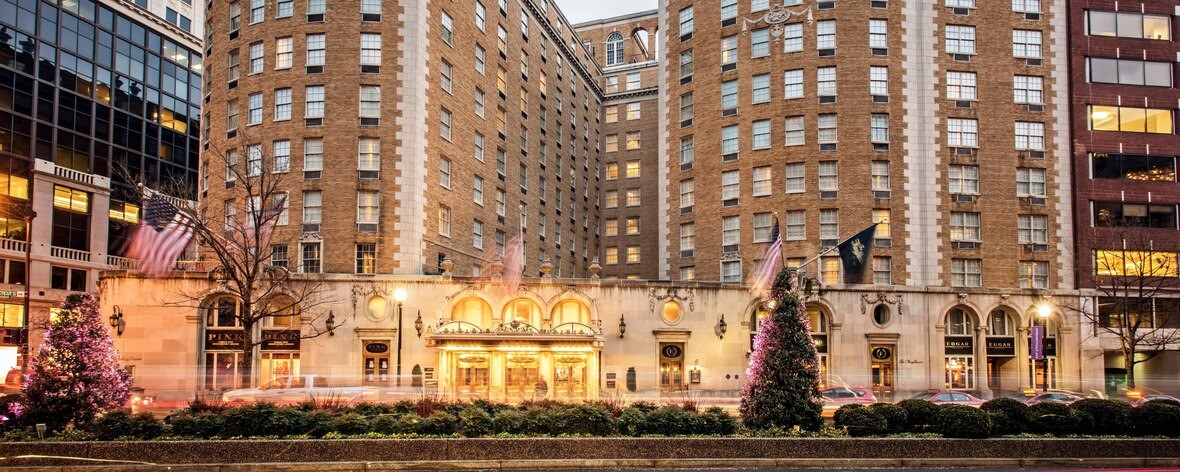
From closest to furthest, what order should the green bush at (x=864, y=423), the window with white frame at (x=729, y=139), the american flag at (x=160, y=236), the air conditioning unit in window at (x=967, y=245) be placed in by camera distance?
the green bush at (x=864, y=423) < the american flag at (x=160, y=236) < the air conditioning unit in window at (x=967, y=245) < the window with white frame at (x=729, y=139)

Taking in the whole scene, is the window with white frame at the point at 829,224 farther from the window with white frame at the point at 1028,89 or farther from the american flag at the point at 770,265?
the american flag at the point at 770,265

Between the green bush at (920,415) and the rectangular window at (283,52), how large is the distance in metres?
36.9

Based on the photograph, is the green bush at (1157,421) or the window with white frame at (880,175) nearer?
the green bush at (1157,421)

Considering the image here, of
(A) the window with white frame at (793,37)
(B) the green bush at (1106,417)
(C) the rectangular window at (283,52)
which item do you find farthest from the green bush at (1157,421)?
(C) the rectangular window at (283,52)

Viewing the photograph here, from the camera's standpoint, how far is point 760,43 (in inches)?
2069

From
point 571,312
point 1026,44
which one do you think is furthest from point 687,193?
point 1026,44

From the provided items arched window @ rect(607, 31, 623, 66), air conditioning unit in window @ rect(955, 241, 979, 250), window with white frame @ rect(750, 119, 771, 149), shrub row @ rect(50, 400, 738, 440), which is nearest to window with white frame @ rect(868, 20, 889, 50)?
window with white frame @ rect(750, 119, 771, 149)

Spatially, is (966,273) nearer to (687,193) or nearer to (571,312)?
(687,193)

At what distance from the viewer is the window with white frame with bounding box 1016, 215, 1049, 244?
50.7m

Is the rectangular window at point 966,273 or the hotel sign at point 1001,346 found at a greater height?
the rectangular window at point 966,273

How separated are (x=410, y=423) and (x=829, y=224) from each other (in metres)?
34.4

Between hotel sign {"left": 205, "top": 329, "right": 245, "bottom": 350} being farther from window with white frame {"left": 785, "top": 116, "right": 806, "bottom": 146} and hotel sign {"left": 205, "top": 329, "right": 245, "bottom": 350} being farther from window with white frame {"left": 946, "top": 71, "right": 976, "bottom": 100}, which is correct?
window with white frame {"left": 946, "top": 71, "right": 976, "bottom": 100}

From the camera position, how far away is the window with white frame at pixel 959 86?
51250 mm

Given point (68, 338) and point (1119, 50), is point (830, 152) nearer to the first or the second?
point (1119, 50)
